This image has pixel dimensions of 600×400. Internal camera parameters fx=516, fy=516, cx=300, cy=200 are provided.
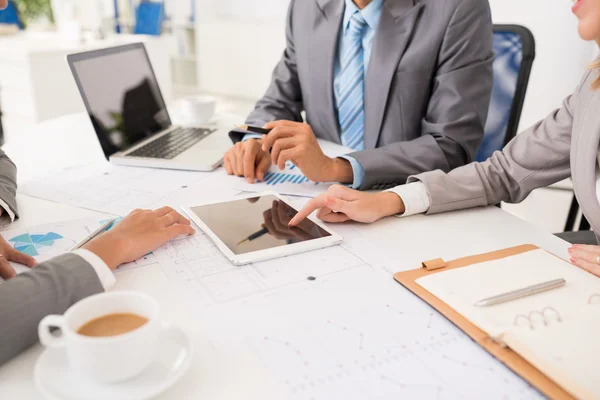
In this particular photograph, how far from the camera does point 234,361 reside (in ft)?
1.95

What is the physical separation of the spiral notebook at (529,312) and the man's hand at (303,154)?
0.42m

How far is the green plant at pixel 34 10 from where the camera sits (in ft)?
15.6

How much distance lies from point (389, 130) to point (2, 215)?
0.93 meters

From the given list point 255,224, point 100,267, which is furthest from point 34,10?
point 100,267

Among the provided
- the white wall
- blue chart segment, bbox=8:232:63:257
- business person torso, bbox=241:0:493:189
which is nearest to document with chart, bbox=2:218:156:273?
blue chart segment, bbox=8:232:63:257

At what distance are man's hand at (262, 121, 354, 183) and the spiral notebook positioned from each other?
0.42m

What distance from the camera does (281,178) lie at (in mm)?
1236

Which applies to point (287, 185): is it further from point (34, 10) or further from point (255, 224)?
point (34, 10)

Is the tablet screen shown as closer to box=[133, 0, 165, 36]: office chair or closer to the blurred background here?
the blurred background

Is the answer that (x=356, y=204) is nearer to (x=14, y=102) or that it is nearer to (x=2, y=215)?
(x=2, y=215)

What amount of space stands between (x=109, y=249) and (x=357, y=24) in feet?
2.97

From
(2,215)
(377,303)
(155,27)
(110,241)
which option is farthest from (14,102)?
(377,303)

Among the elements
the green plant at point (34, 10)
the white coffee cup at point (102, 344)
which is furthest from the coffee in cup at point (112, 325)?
the green plant at point (34, 10)

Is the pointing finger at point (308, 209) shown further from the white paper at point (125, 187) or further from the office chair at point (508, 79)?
the office chair at point (508, 79)
